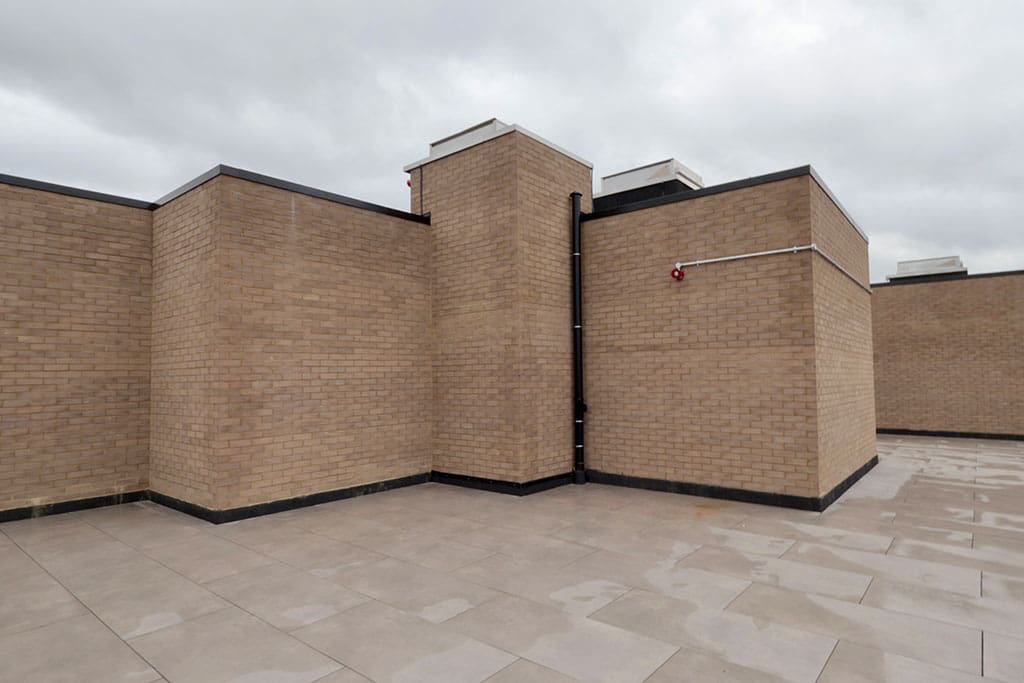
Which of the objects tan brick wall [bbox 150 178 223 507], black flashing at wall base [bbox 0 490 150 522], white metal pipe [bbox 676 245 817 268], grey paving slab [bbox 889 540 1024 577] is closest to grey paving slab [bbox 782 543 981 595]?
grey paving slab [bbox 889 540 1024 577]

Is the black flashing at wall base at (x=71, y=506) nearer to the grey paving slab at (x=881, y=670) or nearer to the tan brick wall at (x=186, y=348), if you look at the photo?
the tan brick wall at (x=186, y=348)

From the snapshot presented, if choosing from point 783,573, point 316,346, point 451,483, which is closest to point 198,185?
point 316,346

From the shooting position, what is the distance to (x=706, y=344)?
7.22 m

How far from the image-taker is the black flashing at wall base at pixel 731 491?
6.42 meters

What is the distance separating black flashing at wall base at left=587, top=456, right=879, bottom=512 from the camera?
6422 mm

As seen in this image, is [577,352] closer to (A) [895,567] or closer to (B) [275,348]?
(B) [275,348]

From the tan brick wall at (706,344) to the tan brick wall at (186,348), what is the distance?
5.02 meters

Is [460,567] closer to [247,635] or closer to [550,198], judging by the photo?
[247,635]

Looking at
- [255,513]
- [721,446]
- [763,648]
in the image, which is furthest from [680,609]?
[255,513]

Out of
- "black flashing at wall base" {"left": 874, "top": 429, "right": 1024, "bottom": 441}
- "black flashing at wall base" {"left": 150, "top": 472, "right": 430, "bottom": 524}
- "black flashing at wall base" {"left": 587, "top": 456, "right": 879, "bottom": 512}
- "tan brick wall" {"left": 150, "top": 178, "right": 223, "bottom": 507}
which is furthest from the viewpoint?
"black flashing at wall base" {"left": 874, "top": 429, "right": 1024, "bottom": 441}

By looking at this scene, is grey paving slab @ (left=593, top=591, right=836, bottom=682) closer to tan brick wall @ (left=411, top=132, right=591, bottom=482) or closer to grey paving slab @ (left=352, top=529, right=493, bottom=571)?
grey paving slab @ (left=352, top=529, right=493, bottom=571)

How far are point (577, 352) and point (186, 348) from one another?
516 cm

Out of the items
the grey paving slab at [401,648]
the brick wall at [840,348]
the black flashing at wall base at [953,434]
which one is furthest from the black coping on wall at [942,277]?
the grey paving slab at [401,648]

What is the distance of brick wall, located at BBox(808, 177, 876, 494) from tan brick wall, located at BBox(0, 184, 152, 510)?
8500mm
